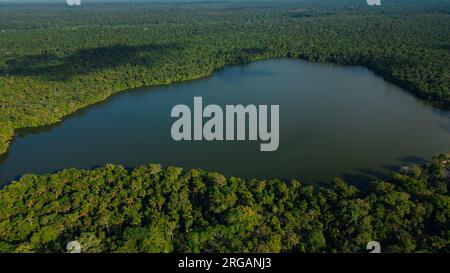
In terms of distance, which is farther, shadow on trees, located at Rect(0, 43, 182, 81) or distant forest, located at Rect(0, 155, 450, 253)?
shadow on trees, located at Rect(0, 43, 182, 81)

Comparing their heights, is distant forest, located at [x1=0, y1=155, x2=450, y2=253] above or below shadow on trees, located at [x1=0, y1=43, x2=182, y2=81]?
below

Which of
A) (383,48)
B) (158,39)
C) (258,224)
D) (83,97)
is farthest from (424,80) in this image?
(158,39)

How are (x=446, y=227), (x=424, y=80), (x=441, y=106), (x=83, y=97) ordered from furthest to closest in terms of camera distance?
(x=424, y=80) < (x=83, y=97) < (x=441, y=106) < (x=446, y=227)

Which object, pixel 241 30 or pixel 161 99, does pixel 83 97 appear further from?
pixel 241 30

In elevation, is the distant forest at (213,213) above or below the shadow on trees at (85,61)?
below

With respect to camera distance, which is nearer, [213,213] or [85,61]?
[213,213]

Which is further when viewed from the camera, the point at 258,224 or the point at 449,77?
the point at 449,77

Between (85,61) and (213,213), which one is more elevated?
(85,61)

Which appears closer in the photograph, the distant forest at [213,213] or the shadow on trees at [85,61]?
the distant forest at [213,213]
